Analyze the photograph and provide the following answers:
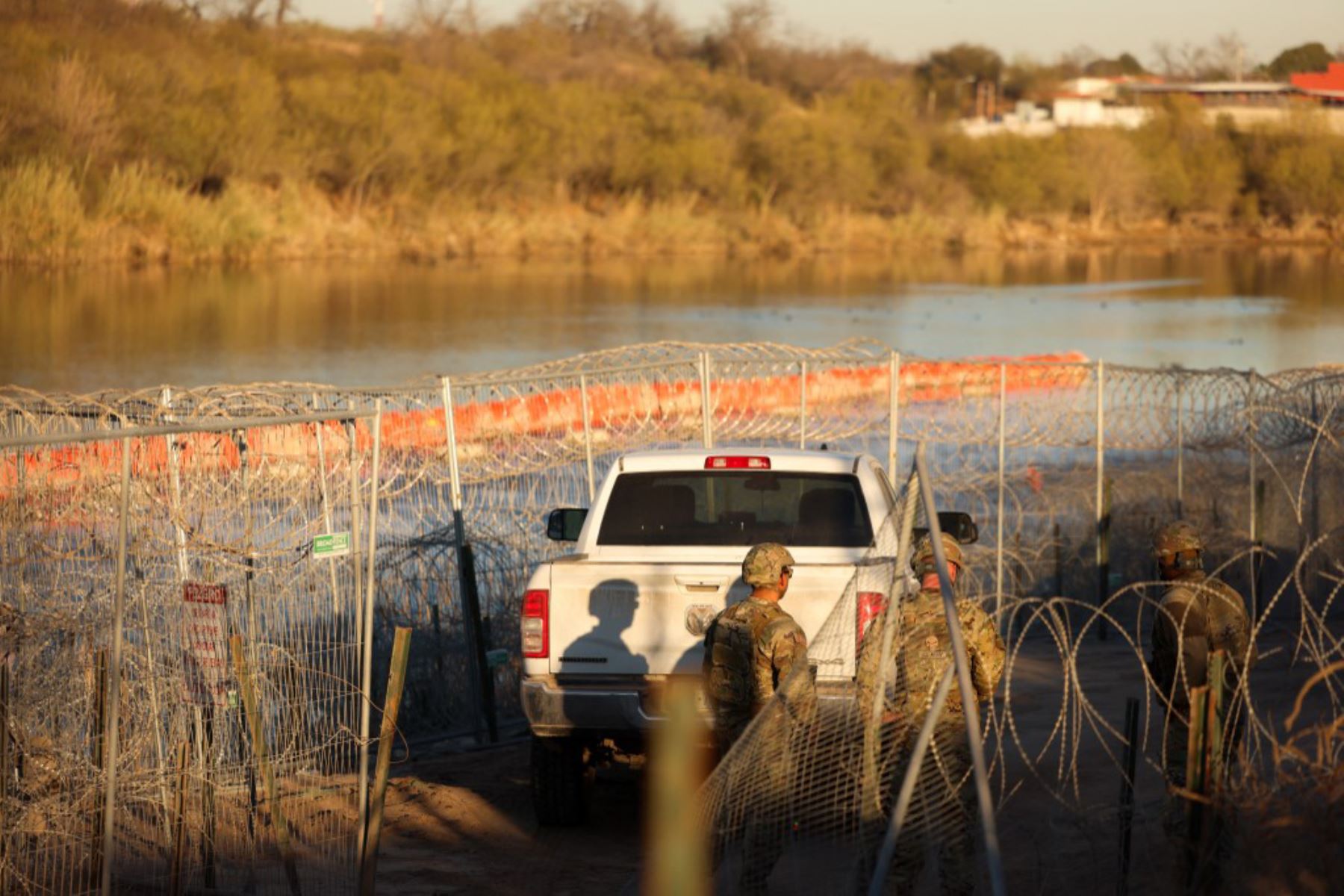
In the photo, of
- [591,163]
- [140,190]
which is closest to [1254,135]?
[591,163]

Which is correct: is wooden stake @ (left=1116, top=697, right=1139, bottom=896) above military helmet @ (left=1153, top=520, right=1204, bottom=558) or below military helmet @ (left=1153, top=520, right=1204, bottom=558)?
below

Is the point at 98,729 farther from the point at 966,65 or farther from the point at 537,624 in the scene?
the point at 966,65

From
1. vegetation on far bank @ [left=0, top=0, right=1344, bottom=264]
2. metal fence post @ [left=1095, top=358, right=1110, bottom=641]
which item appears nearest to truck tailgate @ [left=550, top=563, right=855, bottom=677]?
metal fence post @ [left=1095, top=358, right=1110, bottom=641]

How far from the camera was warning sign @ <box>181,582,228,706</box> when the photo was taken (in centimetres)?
811

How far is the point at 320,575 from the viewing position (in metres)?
10.2

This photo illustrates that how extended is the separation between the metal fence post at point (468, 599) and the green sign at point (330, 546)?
10.8 ft

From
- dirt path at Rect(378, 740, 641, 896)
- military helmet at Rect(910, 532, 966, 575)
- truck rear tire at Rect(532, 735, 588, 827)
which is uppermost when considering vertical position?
military helmet at Rect(910, 532, 966, 575)

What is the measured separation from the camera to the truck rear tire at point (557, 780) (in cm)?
972

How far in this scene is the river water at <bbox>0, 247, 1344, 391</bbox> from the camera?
146ft

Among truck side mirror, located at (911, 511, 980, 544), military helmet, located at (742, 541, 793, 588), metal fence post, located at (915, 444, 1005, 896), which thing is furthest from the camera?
truck side mirror, located at (911, 511, 980, 544)

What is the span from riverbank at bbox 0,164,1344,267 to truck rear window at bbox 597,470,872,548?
172 feet

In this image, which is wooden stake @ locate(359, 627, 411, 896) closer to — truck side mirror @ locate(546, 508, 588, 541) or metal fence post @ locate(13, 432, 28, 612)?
metal fence post @ locate(13, 432, 28, 612)

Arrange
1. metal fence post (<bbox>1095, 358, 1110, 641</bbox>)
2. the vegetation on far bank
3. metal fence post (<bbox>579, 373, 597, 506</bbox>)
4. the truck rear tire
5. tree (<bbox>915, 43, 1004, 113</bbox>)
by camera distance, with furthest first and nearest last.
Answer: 1. tree (<bbox>915, 43, 1004, 113</bbox>)
2. the vegetation on far bank
3. metal fence post (<bbox>1095, 358, 1110, 641</bbox>)
4. metal fence post (<bbox>579, 373, 597, 506</bbox>)
5. the truck rear tire

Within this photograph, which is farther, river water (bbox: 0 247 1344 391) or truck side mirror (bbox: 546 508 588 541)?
river water (bbox: 0 247 1344 391)
